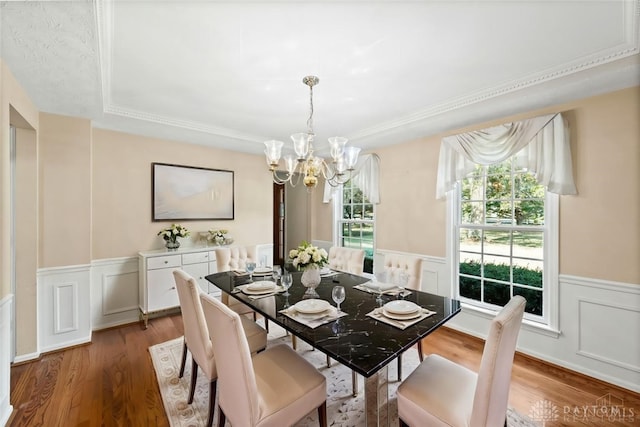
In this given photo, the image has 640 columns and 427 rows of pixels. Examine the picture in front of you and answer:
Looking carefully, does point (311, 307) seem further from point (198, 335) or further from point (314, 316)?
point (198, 335)

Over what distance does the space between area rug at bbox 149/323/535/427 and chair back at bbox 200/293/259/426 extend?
668mm

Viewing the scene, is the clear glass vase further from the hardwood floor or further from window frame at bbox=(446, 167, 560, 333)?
window frame at bbox=(446, 167, 560, 333)

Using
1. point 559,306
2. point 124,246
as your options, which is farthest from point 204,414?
Answer: point 559,306

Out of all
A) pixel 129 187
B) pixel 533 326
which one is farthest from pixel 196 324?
pixel 533 326

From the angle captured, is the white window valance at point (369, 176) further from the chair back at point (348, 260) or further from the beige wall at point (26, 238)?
the beige wall at point (26, 238)

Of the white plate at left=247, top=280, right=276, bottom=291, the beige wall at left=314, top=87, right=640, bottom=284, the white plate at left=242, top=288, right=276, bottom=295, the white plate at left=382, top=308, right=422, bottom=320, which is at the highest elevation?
the beige wall at left=314, top=87, right=640, bottom=284

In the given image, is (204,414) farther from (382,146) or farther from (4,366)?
(382,146)

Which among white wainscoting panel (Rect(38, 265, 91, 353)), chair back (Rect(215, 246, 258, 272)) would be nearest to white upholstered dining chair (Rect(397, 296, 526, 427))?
chair back (Rect(215, 246, 258, 272))

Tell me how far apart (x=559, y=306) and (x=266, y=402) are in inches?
111

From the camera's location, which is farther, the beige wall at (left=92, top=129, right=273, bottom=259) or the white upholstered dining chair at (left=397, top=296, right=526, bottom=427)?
the beige wall at (left=92, top=129, right=273, bottom=259)

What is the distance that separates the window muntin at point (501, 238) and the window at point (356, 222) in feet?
4.86

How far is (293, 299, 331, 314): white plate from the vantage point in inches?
69.5

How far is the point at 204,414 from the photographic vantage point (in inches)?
75.1

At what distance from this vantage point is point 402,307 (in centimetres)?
182
